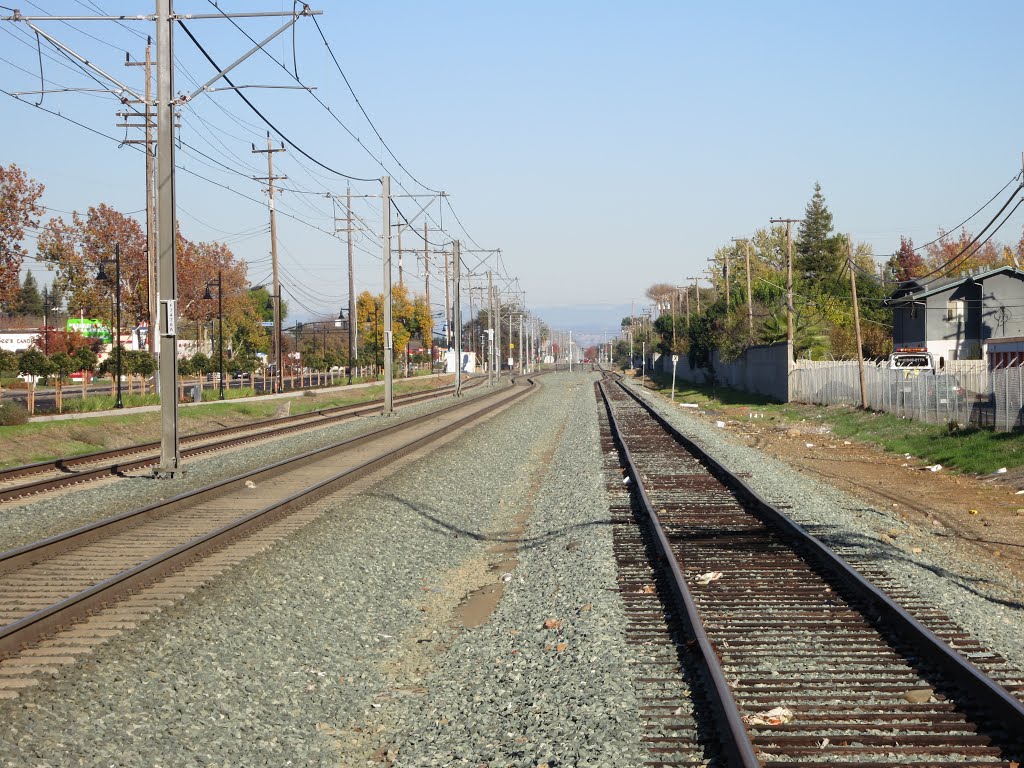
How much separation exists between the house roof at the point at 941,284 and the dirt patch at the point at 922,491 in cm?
3529

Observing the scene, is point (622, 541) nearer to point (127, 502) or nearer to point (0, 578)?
point (0, 578)

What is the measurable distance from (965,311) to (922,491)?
50.2 meters

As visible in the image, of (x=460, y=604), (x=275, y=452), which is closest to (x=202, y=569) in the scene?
(x=460, y=604)

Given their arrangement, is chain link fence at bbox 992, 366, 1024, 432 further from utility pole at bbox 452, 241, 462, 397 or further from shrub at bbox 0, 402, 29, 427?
utility pole at bbox 452, 241, 462, 397

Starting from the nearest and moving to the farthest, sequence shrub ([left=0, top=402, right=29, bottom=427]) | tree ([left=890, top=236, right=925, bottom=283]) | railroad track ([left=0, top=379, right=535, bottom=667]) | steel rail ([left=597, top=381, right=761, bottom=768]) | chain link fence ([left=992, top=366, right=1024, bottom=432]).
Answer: steel rail ([left=597, top=381, right=761, bottom=768]) < railroad track ([left=0, top=379, right=535, bottom=667]) < chain link fence ([left=992, top=366, right=1024, bottom=432]) < shrub ([left=0, top=402, right=29, bottom=427]) < tree ([left=890, top=236, right=925, bottom=283])

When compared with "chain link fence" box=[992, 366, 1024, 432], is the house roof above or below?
above

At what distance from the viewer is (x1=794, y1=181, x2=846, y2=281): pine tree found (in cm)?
12637

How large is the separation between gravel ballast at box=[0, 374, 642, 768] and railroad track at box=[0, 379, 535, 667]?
688 mm

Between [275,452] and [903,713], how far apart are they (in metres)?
21.3

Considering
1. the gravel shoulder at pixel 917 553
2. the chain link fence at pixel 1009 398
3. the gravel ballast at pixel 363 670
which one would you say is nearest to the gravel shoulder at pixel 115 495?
the gravel ballast at pixel 363 670

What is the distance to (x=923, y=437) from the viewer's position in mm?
29031

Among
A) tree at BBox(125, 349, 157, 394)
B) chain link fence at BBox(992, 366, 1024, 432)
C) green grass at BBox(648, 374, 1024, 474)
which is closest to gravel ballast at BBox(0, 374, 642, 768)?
green grass at BBox(648, 374, 1024, 474)

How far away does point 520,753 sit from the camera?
6227 mm

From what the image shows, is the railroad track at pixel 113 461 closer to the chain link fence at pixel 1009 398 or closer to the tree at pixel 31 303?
the chain link fence at pixel 1009 398
